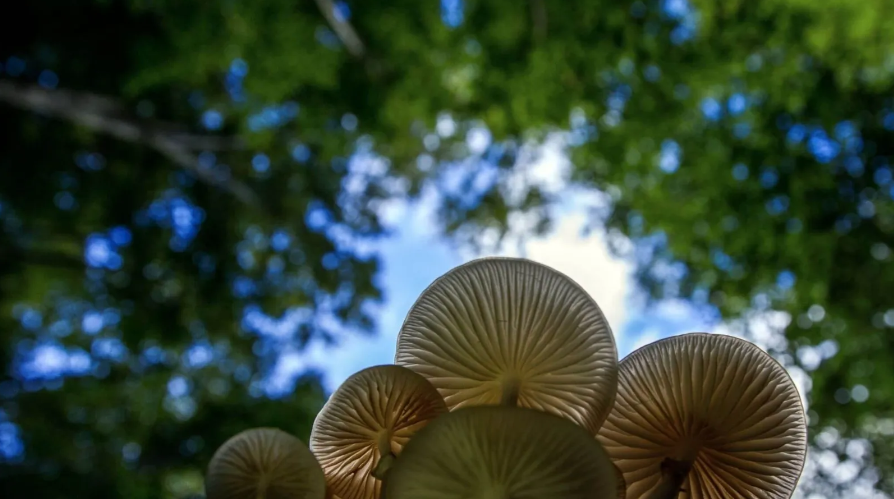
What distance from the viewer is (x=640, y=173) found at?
6.41 meters

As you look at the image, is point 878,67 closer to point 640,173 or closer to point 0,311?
point 640,173

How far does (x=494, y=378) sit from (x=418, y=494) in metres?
0.29

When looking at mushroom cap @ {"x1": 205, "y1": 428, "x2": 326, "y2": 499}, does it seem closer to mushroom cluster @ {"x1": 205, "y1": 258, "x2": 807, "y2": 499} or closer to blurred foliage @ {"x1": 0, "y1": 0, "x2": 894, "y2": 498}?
mushroom cluster @ {"x1": 205, "y1": 258, "x2": 807, "y2": 499}

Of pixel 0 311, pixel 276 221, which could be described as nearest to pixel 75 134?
pixel 276 221

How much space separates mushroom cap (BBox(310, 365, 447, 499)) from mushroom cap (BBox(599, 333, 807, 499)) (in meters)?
0.31

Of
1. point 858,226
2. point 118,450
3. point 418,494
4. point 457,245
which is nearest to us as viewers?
point 418,494

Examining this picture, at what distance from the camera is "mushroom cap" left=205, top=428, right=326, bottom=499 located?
736 millimetres

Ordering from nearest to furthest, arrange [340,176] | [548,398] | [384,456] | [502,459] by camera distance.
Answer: [502,459] < [384,456] < [548,398] < [340,176]

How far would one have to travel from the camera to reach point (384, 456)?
2.63ft

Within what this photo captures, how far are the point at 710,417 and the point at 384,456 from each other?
1.51 ft

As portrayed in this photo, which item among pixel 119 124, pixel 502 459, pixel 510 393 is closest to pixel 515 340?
pixel 510 393

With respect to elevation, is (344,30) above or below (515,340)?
above

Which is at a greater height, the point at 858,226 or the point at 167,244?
the point at 167,244

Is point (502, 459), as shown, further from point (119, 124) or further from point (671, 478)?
point (119, 124)
